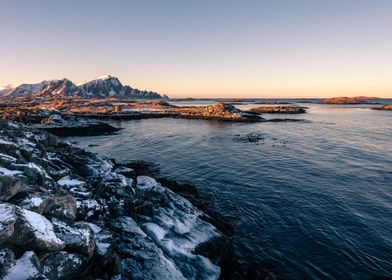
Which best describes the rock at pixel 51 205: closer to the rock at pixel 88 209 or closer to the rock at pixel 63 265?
the rock at pixel 88 209

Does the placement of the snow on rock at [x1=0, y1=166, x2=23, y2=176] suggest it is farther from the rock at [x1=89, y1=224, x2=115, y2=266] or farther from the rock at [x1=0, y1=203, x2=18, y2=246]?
the rock at [x1=89, y1=224, x2=115, y2=266]

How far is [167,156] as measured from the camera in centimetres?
4053

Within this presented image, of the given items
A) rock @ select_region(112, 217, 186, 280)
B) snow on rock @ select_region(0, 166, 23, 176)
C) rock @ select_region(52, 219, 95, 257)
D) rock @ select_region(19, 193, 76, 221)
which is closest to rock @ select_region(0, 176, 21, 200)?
rock @ select_region(19, 193, 76, 221)

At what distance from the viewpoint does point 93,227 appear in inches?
451

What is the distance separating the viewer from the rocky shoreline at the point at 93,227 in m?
8.06

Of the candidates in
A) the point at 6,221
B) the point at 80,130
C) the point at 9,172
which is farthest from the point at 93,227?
the point at 80,130

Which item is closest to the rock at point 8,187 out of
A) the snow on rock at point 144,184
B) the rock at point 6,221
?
the rock at point 6,221

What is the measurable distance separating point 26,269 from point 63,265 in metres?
1.24

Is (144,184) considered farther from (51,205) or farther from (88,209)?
(51,205)

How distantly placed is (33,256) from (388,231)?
21457 mm

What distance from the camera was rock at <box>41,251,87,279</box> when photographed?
8.02m

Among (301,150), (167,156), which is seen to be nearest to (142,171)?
(167,156)

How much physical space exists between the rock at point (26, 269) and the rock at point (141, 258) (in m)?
3.35

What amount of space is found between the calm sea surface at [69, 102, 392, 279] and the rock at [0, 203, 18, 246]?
1236 cm
